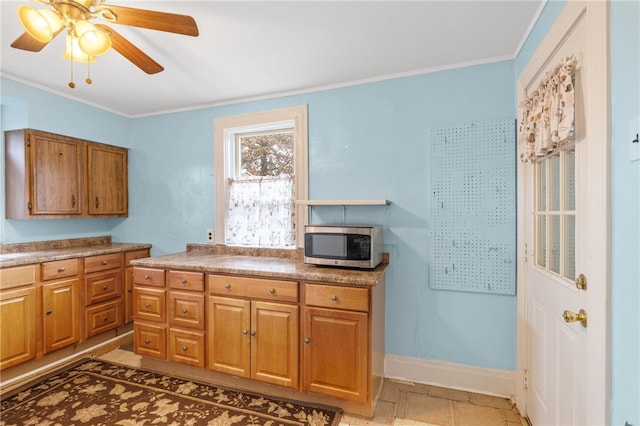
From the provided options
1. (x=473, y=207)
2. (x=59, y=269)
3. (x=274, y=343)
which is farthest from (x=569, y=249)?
(x=59, y=269)

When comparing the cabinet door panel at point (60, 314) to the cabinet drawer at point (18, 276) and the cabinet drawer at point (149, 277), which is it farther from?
the cabinet drawer at point (149, 277)

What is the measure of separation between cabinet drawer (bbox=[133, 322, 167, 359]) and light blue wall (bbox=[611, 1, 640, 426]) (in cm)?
271

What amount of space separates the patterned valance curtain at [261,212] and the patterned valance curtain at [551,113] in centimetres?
183

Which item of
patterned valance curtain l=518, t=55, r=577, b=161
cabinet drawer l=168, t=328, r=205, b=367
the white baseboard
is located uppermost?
patterned valance curtain l=518, t=55, r=577, b=161

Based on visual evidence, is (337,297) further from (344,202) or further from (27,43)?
(27,43)

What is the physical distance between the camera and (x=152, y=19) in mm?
1402

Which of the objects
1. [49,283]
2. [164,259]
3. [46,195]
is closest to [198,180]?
[164,259]

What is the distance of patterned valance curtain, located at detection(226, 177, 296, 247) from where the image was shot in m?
2.82

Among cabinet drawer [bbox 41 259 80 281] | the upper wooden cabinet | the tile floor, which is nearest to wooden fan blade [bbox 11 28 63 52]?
the upper wooden cabinet

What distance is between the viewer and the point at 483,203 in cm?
220

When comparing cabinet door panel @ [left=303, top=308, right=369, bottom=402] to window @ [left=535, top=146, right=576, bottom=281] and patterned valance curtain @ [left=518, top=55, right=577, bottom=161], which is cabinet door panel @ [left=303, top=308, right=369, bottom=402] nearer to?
window @ [left=535, top=146, right=576, bottom=281]

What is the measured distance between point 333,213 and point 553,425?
73.8 inches

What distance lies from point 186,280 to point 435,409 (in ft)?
6.70

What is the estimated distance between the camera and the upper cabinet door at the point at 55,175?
2.70 metres
